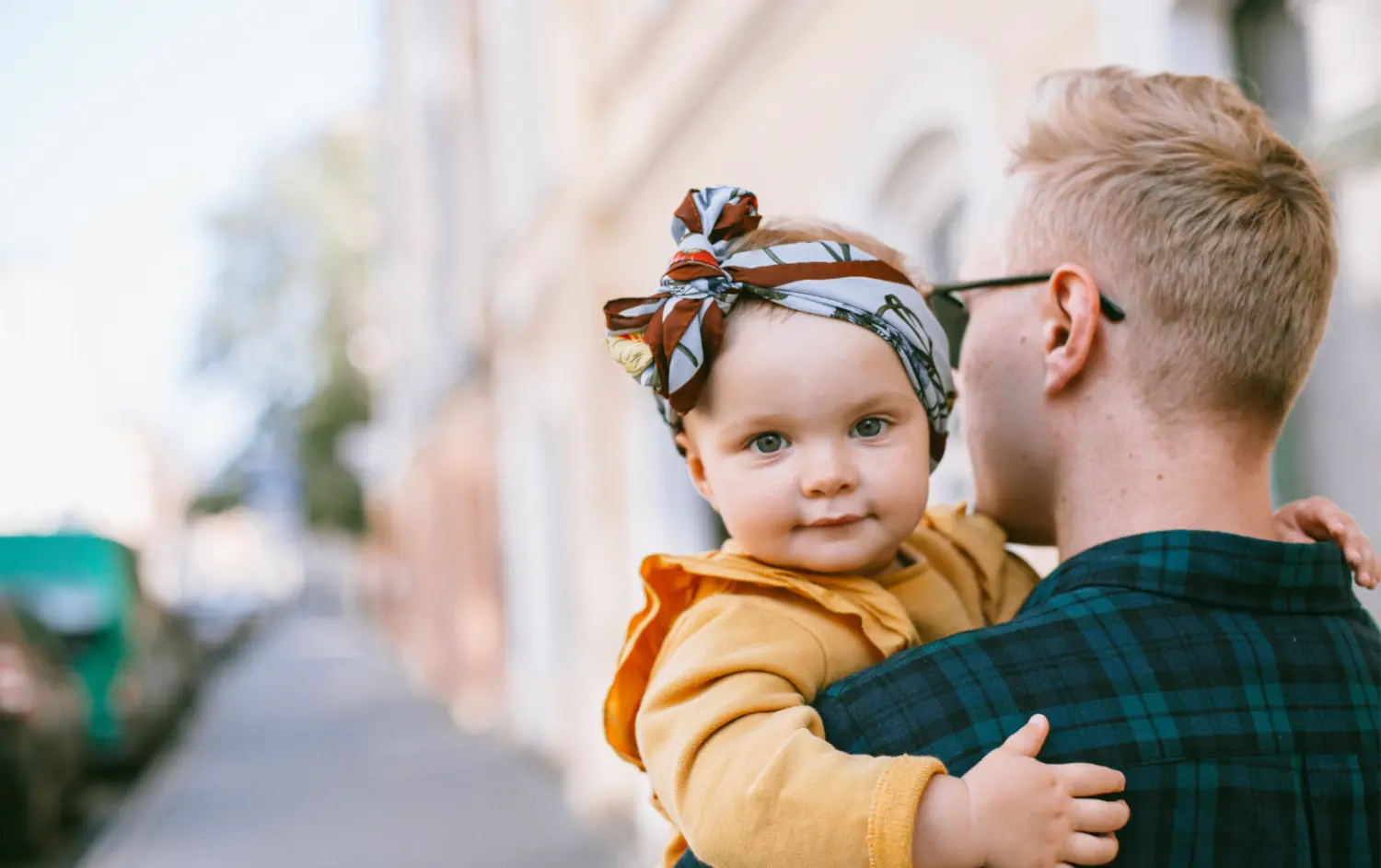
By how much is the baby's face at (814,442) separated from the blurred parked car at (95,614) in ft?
38.1

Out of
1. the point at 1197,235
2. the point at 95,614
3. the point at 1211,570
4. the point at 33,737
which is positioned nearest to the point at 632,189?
the point at 33,737

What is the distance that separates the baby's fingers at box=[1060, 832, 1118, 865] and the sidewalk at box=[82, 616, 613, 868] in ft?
25.5

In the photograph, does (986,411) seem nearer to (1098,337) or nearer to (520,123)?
(1098,337)

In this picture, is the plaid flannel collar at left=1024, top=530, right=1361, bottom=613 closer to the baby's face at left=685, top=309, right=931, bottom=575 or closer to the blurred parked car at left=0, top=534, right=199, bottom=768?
the baby's face at left=685, top=309, right=931, bottom=575

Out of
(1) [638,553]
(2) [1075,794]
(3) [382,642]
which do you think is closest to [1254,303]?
(2) [1075,794]

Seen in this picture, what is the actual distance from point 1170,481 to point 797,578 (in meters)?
0.43

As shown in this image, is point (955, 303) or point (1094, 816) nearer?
point (1094, 816)

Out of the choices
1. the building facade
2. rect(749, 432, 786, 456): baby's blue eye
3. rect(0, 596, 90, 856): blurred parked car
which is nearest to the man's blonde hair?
rect(749, 432, 786, 456): baby's blue eye

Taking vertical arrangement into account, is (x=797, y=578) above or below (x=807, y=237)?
below

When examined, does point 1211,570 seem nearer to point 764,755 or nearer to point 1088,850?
point 1088,850

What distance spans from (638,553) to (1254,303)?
7611mm

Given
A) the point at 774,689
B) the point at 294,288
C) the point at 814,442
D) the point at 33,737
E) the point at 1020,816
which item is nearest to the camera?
the point at 1020,816

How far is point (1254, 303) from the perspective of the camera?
5.07ft

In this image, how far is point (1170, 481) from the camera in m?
1.62
